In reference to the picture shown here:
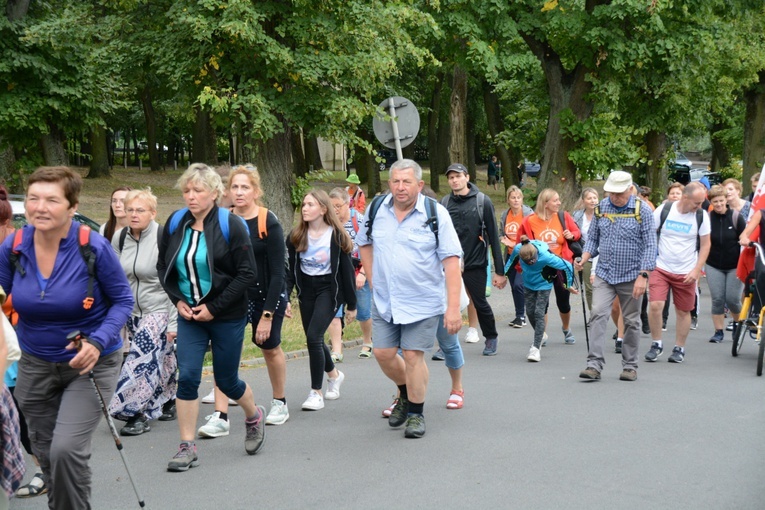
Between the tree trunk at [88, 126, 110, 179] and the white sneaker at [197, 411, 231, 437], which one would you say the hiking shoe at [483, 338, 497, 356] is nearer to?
the white sneaker at [197, 411, 231, 437]

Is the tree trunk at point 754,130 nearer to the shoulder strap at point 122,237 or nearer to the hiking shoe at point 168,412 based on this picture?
the hiking shoe at point 168,412

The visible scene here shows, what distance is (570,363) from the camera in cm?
1098

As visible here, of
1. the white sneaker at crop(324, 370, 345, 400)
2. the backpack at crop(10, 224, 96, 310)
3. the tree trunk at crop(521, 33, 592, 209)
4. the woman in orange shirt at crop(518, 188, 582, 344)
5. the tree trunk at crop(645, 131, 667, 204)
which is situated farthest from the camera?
the tree trunk at crop(645, 131, 667, 204)

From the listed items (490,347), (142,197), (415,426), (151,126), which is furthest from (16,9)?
(151,126)

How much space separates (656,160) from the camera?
32125 millimetres

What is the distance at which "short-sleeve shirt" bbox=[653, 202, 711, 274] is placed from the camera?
11.1m

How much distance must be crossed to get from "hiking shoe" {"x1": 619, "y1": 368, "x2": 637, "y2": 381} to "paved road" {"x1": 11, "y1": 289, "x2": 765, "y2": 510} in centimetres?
7

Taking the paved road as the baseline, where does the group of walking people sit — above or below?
above

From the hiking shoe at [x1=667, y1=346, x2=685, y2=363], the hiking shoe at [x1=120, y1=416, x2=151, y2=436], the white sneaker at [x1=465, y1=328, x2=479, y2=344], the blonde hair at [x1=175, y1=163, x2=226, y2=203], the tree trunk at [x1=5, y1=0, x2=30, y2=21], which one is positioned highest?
the tree trunk at [x1=5, y1=0, x2=30, y2=21]

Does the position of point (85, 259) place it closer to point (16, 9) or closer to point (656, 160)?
point (16, 9)

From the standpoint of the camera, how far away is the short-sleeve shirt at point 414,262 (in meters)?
7.28

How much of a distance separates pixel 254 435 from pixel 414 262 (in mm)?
1606

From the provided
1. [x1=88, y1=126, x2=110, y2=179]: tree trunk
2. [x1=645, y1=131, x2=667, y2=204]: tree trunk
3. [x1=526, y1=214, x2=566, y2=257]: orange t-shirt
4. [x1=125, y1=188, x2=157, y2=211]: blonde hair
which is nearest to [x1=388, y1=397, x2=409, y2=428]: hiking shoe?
[x1=125, y1=188, x2=157, y2=211]: blonde hair

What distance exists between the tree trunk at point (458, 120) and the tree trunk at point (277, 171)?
11.6 meters
